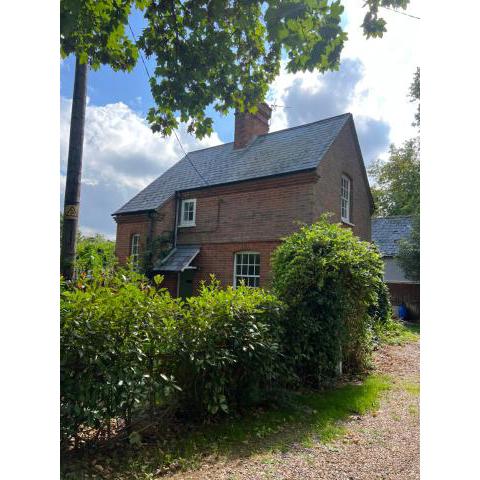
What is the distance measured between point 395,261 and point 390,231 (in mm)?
271

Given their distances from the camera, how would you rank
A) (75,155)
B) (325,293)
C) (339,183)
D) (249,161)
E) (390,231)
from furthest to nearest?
(249,161) → (339,183) → (325,293) → (390,231) → (75,155)

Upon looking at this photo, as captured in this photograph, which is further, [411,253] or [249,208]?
[249,208]

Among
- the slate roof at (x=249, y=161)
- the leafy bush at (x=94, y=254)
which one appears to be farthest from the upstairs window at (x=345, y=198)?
the leafy bush at (x=94, y=254)

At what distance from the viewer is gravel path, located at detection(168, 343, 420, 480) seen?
1.87 m

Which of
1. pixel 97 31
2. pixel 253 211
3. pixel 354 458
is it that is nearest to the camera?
pixel 97 31

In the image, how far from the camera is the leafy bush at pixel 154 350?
6.19ft

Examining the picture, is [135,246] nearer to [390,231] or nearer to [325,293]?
[390,231]

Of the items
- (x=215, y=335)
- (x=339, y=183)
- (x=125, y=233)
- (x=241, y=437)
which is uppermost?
(x=339, y=183)

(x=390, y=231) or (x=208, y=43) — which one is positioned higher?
(x=208, y=43)

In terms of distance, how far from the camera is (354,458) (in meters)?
2.05

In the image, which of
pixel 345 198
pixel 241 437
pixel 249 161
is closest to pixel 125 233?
pixel 241 437

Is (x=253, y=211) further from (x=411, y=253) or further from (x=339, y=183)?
(x=411, y=253)
